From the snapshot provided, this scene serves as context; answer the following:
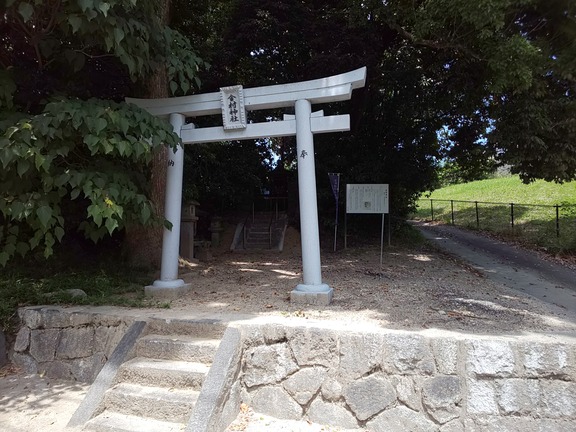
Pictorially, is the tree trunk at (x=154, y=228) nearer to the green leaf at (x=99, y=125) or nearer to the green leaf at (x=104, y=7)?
the green leaf at (x=99, y=125)

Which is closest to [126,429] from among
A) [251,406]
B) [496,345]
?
[251,406]

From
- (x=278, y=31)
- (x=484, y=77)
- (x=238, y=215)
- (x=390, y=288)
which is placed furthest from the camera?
(x=238, y=215)

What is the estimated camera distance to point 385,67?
11.0 metres

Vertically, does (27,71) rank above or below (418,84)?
below

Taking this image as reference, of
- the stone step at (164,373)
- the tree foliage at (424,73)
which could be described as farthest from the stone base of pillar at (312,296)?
the tree foliage at (424,73)

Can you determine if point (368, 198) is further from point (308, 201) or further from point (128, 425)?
point (128, 425)

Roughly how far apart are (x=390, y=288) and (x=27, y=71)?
566cm

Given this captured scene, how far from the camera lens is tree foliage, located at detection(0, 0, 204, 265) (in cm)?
384

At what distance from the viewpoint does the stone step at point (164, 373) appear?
3.65 meters

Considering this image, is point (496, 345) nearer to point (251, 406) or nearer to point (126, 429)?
point (251, 406)

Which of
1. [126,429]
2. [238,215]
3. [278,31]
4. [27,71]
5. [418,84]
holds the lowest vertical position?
[126,429]

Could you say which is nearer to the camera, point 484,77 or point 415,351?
point 415,351

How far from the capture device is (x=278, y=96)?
539 cm

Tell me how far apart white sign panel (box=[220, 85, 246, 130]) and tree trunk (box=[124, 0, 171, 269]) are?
1.76 meters
